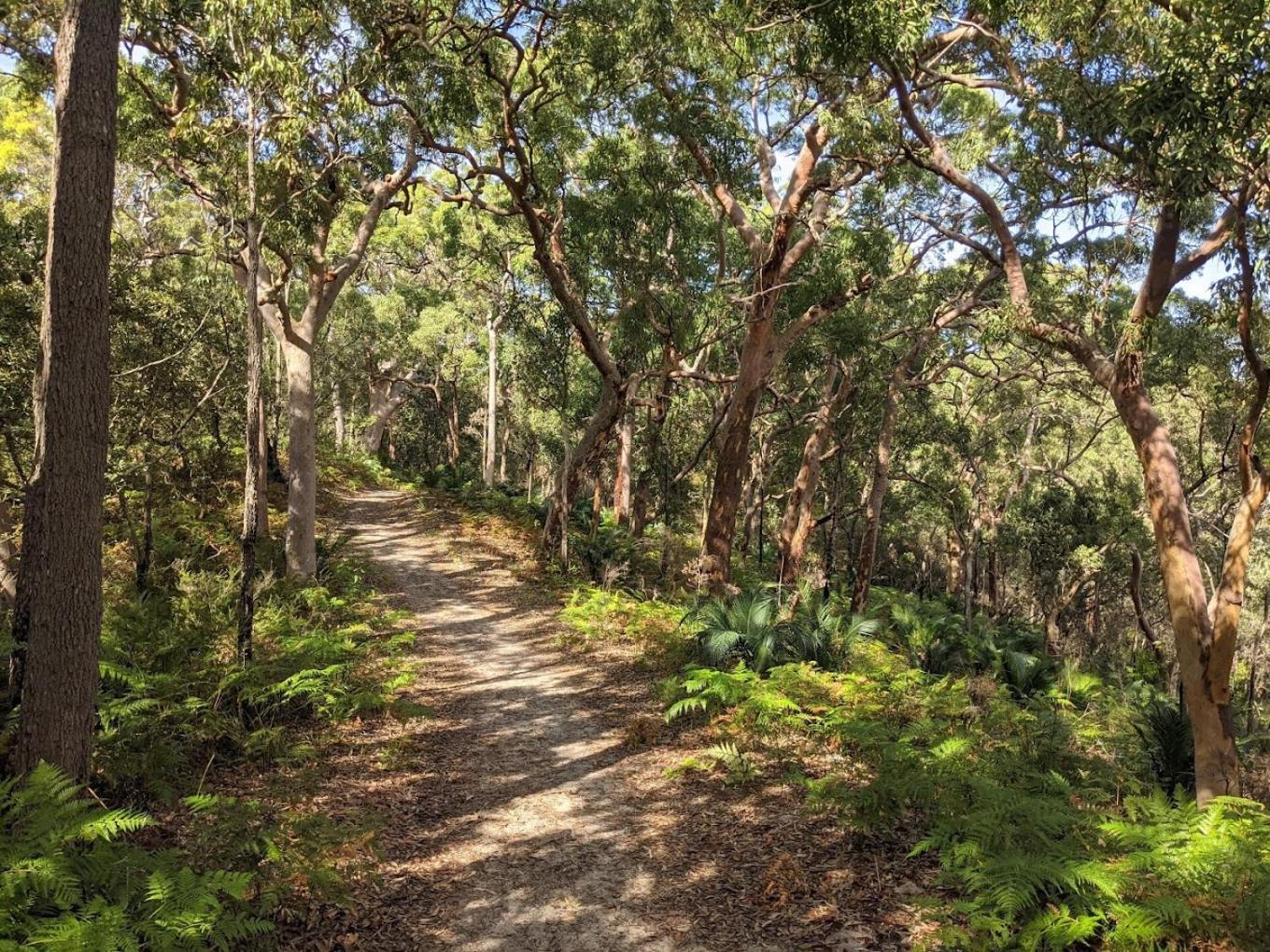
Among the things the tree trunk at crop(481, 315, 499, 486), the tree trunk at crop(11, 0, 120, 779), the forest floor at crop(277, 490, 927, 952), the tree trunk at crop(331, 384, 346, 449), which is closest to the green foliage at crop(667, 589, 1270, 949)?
the forest floor at crop(277, 490, 927, 952)

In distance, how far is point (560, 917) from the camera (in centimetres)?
444

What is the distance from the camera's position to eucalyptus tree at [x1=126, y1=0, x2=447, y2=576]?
812 centimetres

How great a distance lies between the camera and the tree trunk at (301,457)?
38.2ft

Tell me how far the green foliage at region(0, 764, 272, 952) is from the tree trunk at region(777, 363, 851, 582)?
12.8 metres

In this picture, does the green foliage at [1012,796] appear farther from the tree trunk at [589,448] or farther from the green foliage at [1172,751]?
the tree trunk at [589,448]

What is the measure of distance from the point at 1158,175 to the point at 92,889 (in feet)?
27.8

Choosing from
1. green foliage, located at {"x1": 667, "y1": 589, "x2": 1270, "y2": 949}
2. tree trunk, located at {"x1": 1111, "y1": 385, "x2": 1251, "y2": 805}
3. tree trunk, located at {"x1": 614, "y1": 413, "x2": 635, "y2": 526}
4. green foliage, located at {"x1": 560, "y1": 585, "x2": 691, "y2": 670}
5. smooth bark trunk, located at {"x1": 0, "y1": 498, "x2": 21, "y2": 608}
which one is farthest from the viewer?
tree trunk, located at {"x1": 614, "y1": 413, "x2": 635, "y2": 526}

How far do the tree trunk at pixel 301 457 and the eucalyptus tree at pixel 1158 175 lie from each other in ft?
29.8

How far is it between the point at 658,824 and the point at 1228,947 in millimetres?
3362

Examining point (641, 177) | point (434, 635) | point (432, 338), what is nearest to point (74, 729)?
point (434, 635)

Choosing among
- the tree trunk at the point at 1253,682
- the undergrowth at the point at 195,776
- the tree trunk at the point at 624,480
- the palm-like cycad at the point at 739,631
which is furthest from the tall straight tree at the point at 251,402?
the tree trunk at the point at 624,480

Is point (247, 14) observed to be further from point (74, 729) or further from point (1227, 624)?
point (1227, 624)

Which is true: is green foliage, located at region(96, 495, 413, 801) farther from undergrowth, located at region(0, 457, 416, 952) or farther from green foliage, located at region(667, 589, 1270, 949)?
green foliage, located at region(667, 589, 1270, 949)

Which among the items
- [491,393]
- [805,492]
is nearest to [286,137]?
[805,492]
